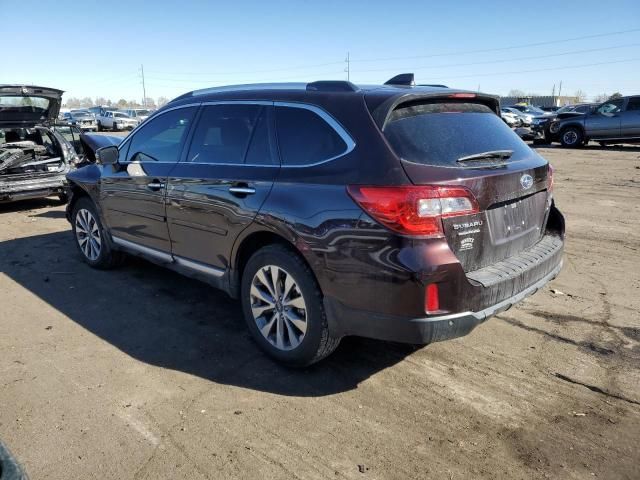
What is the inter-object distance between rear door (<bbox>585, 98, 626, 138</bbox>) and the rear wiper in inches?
698

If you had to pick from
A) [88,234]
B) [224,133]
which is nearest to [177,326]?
[224,133]

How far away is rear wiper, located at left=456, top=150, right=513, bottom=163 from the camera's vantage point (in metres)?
2.99

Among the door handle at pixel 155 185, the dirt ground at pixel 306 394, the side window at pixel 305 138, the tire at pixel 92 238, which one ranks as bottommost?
the dirt ground at pixel 306 394

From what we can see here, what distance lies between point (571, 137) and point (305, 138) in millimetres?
19241

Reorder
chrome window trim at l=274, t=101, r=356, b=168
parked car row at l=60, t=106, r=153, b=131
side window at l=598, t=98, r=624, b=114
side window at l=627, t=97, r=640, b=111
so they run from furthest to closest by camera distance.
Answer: parked car row at l=60, t=106, r=153, b=131 < side window at l=598, t=98, r=624, b=114 < side window at l=627, t=97, r=640, b=111 < chrome window trim at l=274, t=101, r=356, b=168

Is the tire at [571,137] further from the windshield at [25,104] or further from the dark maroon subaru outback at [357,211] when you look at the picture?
the windshield at [25,104]

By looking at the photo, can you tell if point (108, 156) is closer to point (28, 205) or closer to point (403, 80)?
point (403, 80)

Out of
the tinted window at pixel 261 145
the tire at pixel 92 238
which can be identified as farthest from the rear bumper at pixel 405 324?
the tire at pixel 92 238

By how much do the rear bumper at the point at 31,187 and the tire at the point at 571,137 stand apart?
1791 cm

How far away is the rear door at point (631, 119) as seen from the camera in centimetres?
1752

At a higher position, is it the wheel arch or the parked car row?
the parked car row

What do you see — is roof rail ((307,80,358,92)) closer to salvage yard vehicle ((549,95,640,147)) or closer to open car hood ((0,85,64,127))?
open car hood ((0,85,64,127))

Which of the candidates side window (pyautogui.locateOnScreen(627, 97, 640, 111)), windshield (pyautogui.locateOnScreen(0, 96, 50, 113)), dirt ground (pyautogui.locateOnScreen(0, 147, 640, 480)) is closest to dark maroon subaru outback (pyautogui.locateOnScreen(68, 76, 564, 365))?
dirt ground (pyautogui.locateOnScreen(0, 147, 640, 480))

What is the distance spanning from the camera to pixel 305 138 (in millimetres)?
3275
